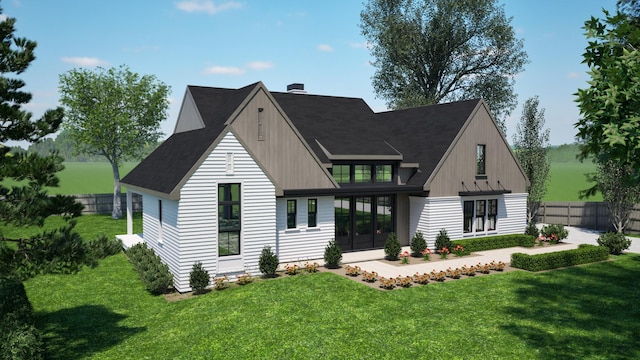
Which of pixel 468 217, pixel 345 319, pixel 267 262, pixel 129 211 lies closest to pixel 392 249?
pixel 267 262

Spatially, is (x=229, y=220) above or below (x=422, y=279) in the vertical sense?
above

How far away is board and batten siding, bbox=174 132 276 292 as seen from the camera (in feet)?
58.7

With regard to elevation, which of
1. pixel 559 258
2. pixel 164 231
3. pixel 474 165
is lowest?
pixel 559 258

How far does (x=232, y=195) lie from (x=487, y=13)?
3793 cm

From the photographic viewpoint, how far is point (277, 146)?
2214 centimetres

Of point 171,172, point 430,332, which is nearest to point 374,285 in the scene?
point 430,332

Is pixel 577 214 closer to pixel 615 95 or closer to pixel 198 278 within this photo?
pixel 615 95

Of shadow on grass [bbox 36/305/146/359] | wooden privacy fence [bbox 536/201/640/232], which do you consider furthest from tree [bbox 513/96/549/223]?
shadow on grass [bbox 36/305/146/359]

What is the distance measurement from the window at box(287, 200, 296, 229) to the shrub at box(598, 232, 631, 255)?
17.3 m

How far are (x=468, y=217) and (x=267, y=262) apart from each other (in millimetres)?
13458

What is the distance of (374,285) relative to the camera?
61.6 feet

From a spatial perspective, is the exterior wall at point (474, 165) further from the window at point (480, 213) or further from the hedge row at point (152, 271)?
the hedge row at point (152, 271)

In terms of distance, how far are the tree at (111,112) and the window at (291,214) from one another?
2172cm

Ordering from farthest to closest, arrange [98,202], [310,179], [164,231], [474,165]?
[98,202], [474,165], [310,179], [164,231]
